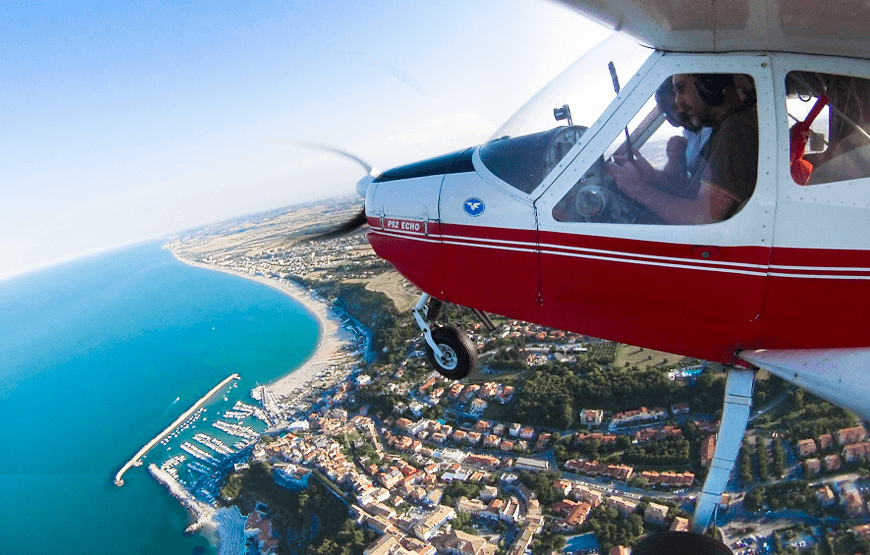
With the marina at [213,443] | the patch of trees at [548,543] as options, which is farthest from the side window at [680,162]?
the marina at [213,443]

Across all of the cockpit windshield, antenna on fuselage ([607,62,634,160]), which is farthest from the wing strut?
the cockpit windshield

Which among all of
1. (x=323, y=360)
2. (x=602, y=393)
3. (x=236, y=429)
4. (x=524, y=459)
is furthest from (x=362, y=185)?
(x=323, y=360)

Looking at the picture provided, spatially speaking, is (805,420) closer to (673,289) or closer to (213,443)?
(673,289)

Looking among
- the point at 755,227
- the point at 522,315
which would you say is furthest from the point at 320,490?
the point at 755,227

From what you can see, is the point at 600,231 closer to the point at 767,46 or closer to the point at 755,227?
the point at 755,227

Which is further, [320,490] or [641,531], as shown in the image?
[320,490]

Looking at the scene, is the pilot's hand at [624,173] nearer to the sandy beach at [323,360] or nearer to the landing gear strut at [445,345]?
the landing gear strut at [445,345]
